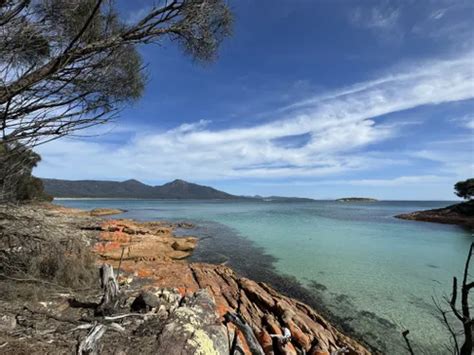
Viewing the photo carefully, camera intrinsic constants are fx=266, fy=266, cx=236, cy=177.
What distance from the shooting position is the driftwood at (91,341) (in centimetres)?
284

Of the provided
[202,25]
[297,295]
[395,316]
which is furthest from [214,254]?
[202,25]

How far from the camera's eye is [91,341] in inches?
117

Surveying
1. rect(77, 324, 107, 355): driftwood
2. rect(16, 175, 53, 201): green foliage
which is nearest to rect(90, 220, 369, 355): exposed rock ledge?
rect(77, 324, 107, 355): driftwood

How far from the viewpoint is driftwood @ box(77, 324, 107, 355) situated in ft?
9.33

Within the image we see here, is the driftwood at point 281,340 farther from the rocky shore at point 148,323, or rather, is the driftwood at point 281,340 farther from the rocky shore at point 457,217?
the rocky shore at point 457,217

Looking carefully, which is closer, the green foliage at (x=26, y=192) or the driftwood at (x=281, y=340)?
the green foliage at (x=26, y=192)

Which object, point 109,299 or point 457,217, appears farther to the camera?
point 457,217

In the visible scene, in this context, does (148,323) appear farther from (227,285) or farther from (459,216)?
Answer: (459,216)

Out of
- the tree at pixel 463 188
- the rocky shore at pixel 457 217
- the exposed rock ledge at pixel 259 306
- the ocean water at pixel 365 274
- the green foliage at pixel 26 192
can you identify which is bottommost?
the ocean water at pixel 365 274

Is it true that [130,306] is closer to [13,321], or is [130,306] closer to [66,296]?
[66,296]

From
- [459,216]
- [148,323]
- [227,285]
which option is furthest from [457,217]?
[148,323]

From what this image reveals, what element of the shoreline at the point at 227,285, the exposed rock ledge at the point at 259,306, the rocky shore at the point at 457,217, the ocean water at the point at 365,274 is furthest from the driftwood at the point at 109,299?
the rocky shore at the point at 457,217

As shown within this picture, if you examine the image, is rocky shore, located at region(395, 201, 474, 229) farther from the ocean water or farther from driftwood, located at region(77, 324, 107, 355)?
driftwood, located at region(77, 324, 107, 355)

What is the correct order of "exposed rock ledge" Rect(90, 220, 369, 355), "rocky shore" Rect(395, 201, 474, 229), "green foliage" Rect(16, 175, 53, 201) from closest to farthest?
1. "green foliage" Rect(16, 175, 53, 201)
2. "exposed rock ledge" Rect(90, 220, 369, 355)
3. "rocky shore" Rect(395, 201, 474, 229)
